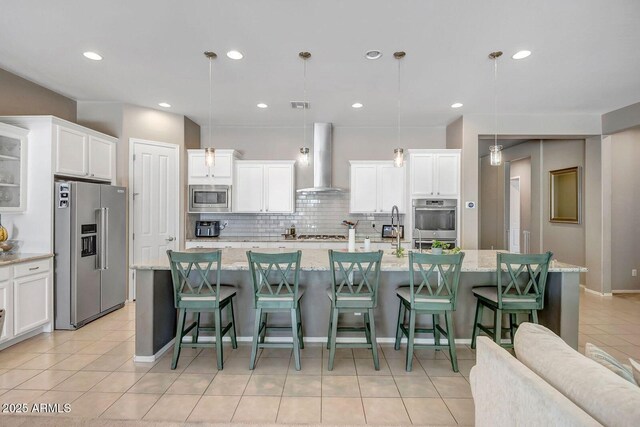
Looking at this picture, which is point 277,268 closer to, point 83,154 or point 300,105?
point 300,105

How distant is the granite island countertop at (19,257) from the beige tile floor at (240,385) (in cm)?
86

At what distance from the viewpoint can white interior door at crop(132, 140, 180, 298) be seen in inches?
189

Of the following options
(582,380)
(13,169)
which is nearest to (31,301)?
(13,169)

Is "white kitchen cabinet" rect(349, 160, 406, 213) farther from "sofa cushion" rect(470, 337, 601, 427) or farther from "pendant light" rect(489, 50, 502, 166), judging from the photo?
"sofa cushion" rect(470, 337, 601, 427)

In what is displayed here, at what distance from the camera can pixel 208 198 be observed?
5.43m

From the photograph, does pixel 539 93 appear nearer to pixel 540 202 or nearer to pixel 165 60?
pixel 540 202

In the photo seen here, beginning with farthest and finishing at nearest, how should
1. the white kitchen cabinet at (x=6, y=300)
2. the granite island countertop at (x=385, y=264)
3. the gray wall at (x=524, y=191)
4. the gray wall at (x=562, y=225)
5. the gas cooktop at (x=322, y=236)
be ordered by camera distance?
the gray wall at (x=524, y=191) → the gray wall at (x=562, y=225) → the gas cooktop at (x=322, y=236) → the white kitchen cabinet at (x=6, y=300) → the granite island countertop at (x=385, y=264)

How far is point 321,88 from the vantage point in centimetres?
413

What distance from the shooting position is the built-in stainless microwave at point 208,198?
17.8 feet

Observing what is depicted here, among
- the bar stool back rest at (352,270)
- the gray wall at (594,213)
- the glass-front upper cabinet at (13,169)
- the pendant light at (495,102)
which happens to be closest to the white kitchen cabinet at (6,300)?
the glass-front upper cabinet at (13,169)

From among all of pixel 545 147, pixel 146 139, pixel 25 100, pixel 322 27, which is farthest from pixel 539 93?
pixel 25 100

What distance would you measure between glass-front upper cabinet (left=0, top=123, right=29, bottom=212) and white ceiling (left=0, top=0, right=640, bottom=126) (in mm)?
786

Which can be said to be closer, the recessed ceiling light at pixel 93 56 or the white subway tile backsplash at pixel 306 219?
the recessed ceiling light at pixel 93 56

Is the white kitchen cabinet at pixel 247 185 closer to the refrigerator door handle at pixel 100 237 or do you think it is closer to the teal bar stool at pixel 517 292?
the refrigerator door handle at pixel 100 237
